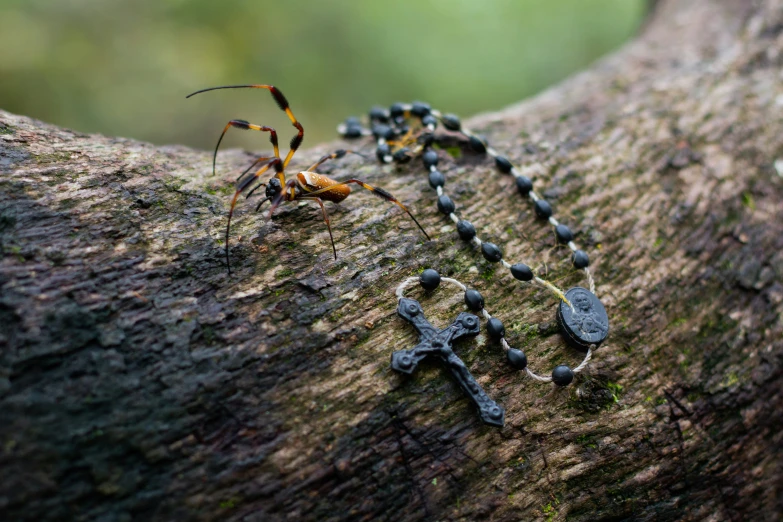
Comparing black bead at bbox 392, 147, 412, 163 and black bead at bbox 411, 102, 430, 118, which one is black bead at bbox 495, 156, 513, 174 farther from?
black bead at bbox 411, 102, 430, 118

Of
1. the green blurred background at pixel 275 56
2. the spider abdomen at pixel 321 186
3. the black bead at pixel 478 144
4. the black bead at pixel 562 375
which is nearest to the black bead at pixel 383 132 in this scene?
the black bead at pixel 478 144

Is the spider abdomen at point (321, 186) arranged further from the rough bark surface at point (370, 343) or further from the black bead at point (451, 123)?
the black bead at point (451, 123)

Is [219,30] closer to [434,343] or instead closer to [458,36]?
[458,36]

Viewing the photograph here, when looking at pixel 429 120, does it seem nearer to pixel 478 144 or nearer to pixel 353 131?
pixel 478 144

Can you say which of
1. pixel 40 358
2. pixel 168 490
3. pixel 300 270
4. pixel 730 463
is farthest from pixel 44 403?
pixel 730 463

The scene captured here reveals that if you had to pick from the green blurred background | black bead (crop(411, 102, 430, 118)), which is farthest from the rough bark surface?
the green blurred background


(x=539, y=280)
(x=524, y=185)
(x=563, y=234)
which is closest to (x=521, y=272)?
(x=539, y=280)

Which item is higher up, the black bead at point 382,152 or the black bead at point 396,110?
the black bead at point 396,110
